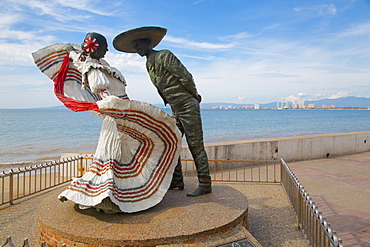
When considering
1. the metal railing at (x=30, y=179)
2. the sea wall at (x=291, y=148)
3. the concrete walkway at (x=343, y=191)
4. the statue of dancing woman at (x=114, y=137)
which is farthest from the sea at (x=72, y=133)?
the concrete walkway at (x=343, y=191)

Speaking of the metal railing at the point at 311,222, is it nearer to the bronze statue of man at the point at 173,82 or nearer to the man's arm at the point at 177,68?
the bronze statue of man at the point at 173,82

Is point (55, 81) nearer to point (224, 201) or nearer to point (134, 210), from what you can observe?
point (134, 210)

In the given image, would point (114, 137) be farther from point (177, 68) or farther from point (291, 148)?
point (291, 148)

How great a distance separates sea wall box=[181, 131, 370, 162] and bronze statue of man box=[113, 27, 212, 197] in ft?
14.6

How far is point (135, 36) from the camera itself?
13.9 feet

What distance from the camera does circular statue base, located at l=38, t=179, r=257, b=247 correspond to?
3145 mm

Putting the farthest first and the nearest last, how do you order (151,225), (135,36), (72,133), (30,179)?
(72,133), (30,179), (135,36), (151,225)

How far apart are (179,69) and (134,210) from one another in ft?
6.77

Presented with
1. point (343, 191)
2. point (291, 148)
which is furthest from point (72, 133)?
point (343, 191)

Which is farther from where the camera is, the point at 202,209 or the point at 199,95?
the point at 199,95

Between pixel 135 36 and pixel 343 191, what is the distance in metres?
6.09

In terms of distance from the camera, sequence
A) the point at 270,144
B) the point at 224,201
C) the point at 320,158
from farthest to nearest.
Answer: the point at 320,158
the point at 270,144
the point at 224,201

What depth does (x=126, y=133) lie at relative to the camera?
401cm

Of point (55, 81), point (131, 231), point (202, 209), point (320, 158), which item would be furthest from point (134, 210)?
point (320, 158)
